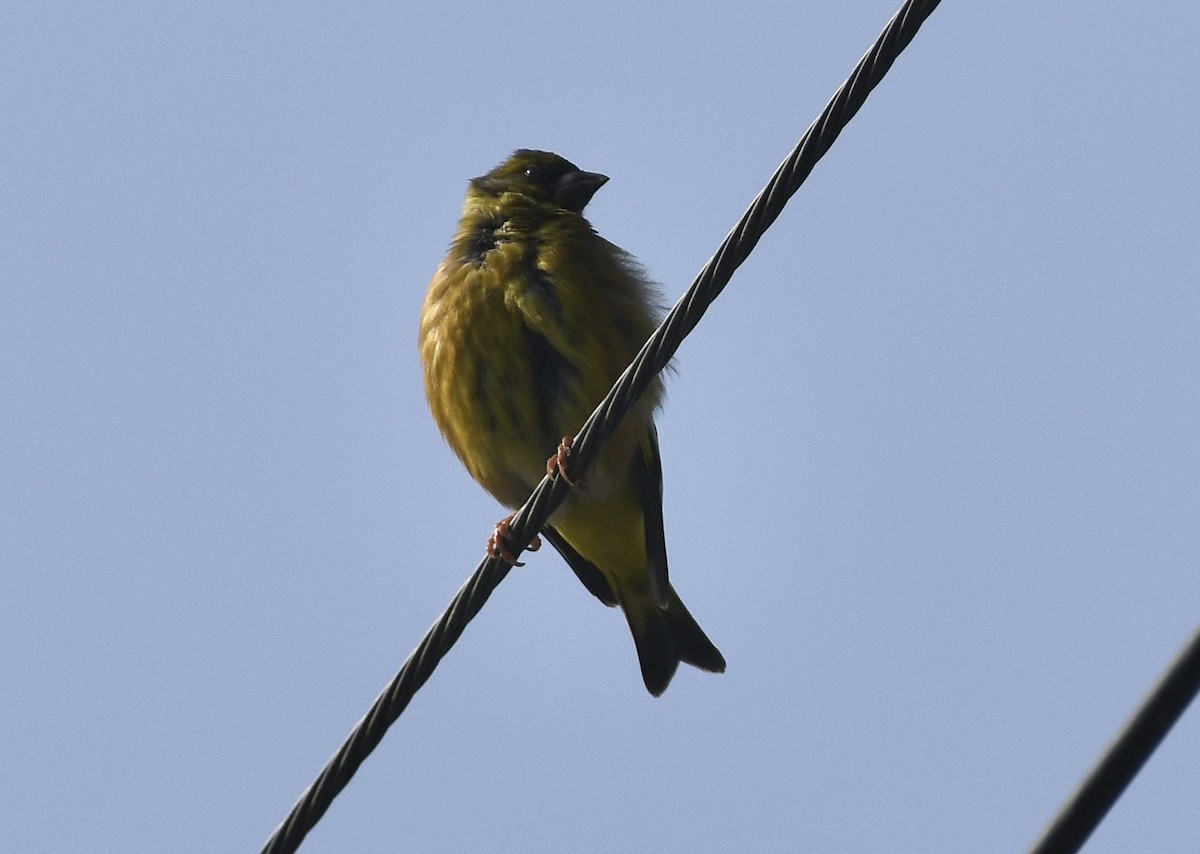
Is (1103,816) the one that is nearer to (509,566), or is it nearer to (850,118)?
(850,118)

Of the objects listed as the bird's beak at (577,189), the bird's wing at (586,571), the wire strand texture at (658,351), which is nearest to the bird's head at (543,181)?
the bird's beak at (577,189)

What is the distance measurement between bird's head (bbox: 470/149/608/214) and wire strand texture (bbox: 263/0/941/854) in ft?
9.26

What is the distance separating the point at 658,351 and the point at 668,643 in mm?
2958

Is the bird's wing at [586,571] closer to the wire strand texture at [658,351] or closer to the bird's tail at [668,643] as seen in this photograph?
the bird's tail at [668,643]

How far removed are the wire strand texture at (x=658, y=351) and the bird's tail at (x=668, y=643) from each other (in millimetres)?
2558

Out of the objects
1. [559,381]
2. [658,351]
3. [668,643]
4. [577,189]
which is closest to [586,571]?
[668,643]

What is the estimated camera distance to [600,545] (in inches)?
242

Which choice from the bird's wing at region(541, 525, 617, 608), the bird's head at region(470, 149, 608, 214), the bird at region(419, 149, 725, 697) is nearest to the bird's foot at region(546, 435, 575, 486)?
the bird at region(419, 149, 725, 697)

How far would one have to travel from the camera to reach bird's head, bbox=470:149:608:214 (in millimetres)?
6574

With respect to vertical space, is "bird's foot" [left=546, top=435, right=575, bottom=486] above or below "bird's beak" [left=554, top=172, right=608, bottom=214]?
below

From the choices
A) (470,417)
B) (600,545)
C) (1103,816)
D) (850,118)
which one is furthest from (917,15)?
(600,545)

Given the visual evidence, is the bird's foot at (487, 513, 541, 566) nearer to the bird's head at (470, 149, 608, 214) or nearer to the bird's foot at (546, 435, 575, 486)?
the bird's foot at (546, 435, 575, 486)

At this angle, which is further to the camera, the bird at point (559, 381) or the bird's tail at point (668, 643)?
the bird's tail at point (668, 643)

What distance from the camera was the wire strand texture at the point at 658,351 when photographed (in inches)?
128
